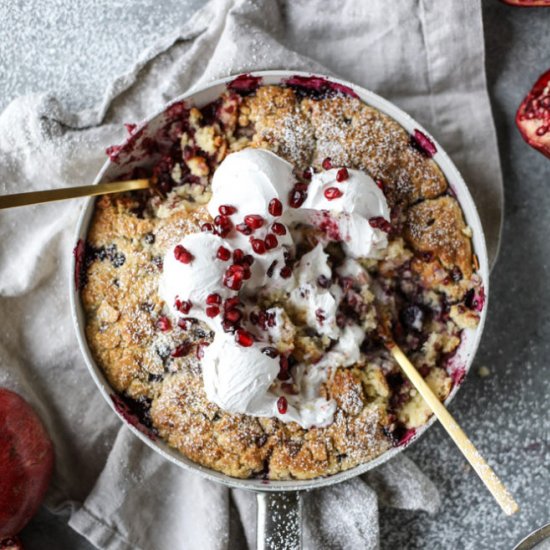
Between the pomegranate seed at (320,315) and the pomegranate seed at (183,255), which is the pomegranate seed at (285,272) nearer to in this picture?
the pomegranate seed at (320,315)

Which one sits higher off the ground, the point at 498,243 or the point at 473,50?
the point at 473,50

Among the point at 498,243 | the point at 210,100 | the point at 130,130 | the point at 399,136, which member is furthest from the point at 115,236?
the point at 498,243

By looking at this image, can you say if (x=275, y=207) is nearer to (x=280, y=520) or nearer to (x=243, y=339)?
(x=243, y=339)

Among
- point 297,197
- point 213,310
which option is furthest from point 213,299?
point 297,197

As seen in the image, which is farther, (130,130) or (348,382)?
(130,130)

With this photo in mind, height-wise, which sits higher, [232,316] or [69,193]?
[69,193]

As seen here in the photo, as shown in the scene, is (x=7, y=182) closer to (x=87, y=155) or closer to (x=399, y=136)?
(x=87, y=155)

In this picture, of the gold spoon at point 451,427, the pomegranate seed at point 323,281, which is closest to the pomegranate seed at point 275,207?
the pomegranate seed at point 323,281
